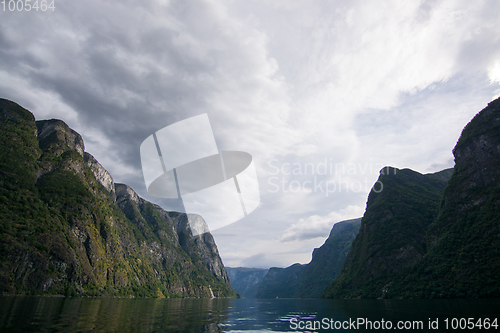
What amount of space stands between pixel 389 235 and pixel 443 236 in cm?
4084

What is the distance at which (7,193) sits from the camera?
79312 millimetres

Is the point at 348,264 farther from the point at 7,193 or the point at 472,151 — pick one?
the point at 7,193

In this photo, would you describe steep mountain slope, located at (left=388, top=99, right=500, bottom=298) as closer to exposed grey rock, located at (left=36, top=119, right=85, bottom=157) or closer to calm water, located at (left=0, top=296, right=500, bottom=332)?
calm water, located at (left=0, top=296, right=500, bottom=332)

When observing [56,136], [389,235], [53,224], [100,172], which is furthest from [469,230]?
[100,172]

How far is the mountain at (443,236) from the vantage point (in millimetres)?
74625

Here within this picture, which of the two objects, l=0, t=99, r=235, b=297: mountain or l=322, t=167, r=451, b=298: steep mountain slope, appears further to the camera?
l=322, t=167, r=451, b=298: steep mountain slope

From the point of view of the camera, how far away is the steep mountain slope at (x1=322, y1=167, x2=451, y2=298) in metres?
118

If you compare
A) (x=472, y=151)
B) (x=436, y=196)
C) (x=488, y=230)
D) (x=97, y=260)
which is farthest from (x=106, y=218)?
(x=436, y=196)

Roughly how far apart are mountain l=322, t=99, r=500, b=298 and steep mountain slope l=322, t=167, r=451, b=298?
1.39 ft

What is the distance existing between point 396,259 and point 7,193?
171 meters

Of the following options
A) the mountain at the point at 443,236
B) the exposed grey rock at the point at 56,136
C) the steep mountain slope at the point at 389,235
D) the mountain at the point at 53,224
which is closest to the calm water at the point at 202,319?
the mountain at the point at 53,224

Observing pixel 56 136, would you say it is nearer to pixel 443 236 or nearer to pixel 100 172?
pixel 100 172

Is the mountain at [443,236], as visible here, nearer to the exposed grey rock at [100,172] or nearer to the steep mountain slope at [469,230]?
the steep mountain slope at [469,230]

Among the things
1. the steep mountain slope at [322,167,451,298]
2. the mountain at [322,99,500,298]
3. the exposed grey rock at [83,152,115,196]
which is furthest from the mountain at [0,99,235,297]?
the steep mountain slope at [322,167,451,298]
